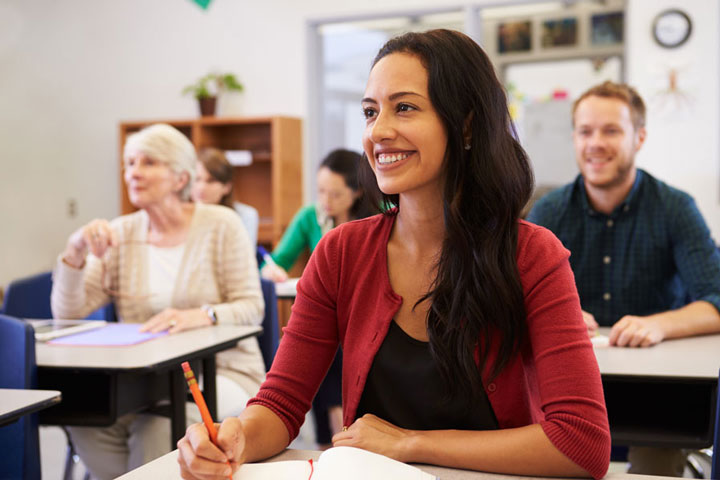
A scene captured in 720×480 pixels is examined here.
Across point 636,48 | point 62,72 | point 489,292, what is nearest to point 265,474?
point 489,292

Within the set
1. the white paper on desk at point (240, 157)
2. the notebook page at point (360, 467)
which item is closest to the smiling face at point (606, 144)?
the notebook page at point (360, 467)

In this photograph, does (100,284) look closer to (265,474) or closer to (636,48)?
(265,474)

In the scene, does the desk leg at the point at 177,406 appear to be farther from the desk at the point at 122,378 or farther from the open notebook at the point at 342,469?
the open notebook at the point at 342,469

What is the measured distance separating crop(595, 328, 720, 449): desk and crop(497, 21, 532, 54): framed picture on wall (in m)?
4.86

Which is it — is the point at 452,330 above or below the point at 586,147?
below

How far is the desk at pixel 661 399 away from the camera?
180 cm

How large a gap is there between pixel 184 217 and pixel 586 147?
144cm

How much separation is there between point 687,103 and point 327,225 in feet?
9.65

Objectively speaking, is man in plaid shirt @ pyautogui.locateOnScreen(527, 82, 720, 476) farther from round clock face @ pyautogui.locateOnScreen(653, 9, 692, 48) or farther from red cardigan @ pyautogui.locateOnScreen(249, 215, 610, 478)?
round clock face @ pyautogui.locateOnScreen(653, 9, 692, 48)

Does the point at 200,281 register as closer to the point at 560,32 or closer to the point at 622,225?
the point at 622,225

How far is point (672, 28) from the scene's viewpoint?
17.1 feet

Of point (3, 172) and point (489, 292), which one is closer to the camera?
point (489, 292)

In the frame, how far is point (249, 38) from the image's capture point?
6445 millimetres

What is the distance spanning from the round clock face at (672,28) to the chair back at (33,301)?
4258mm
